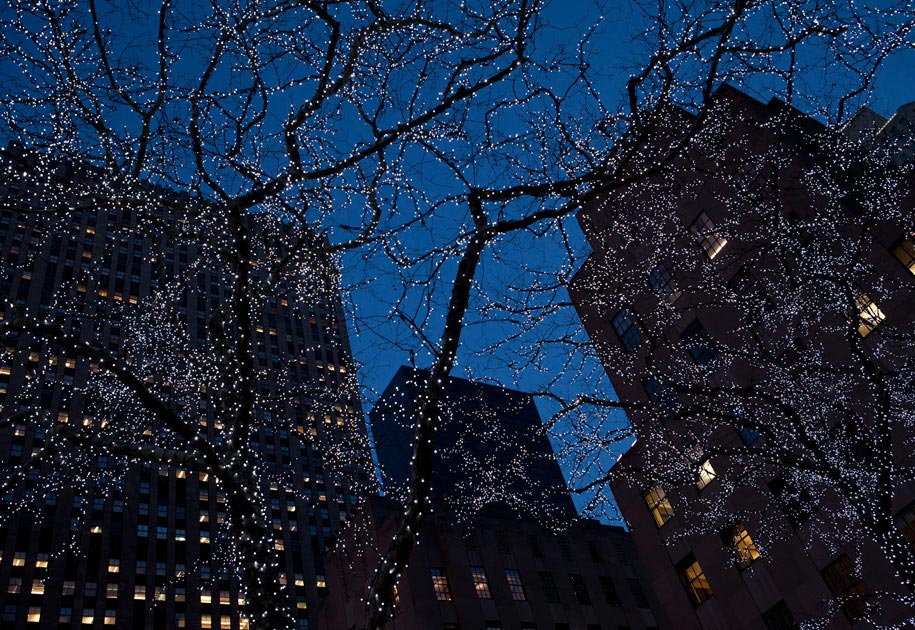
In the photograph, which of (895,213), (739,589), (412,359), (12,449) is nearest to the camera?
(412,359)

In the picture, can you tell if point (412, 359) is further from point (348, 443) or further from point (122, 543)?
point (122, 543)

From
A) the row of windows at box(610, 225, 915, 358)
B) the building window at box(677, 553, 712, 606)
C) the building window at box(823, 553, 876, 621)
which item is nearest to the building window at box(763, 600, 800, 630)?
the building window at box(823, 553, 876, 621)

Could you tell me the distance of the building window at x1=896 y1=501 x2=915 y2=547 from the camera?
16677mm

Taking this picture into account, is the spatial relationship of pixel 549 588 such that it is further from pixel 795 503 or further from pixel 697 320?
pixel 697 320

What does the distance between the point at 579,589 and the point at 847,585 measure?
22.7m

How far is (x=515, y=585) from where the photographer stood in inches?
1422

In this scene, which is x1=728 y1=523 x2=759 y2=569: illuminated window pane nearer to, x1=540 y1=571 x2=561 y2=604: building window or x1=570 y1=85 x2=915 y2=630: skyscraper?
x1=570 y1=85 x2=915 y2=630: skyscraper

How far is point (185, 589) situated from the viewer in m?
63.0

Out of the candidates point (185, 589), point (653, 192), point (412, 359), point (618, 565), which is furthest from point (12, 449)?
point (412, 359)

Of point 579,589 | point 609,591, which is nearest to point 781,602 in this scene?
point 579,589

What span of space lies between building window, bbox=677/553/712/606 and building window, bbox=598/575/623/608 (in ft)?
59.8

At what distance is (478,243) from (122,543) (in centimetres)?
6983

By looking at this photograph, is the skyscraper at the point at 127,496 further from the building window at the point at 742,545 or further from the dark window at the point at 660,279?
the building window at the point at 742,545

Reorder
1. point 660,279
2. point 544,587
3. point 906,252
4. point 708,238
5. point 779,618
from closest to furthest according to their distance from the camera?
point 906,252 < point 779,618 < point 708,238 < point 660,279 < point 544,587
